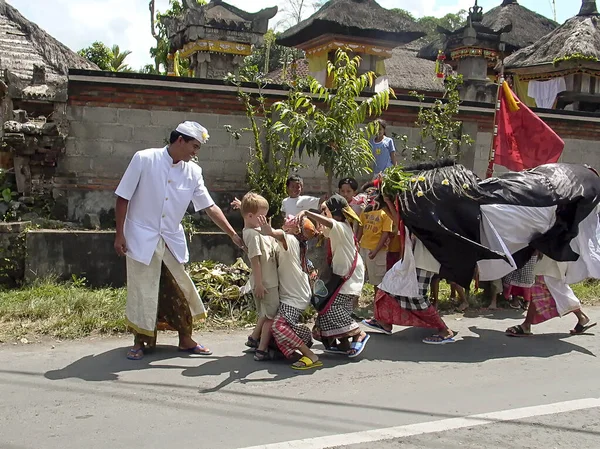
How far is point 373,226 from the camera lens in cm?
757

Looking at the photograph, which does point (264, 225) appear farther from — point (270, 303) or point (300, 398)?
point (300, 398)

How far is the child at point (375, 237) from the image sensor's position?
7.47 metres

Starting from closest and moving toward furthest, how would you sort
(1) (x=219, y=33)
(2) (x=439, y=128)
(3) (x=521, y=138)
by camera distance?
(3) (x=521, y=138) → (2) (x=439, y=128) → (1) (x=219, y=33)

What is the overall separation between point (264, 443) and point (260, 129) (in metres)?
6.24

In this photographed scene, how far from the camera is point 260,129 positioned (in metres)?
9.69

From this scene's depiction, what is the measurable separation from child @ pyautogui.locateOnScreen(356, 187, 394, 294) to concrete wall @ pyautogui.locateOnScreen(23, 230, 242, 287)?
8.81 feet

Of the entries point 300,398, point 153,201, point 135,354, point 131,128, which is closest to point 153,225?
point 153,201

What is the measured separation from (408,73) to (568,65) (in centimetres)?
1017

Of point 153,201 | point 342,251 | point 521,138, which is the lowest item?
point 342,251

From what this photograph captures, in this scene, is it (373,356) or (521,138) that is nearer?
(373,356)

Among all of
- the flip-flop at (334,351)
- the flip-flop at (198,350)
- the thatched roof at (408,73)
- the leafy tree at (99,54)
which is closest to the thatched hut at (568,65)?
the thatched roof at (408,73)

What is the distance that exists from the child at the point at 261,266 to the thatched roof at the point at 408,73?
Answer: 18688 millimetres

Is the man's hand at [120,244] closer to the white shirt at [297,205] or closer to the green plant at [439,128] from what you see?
the white shirt at [297,205]

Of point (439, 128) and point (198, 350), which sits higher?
point (439, 128)
